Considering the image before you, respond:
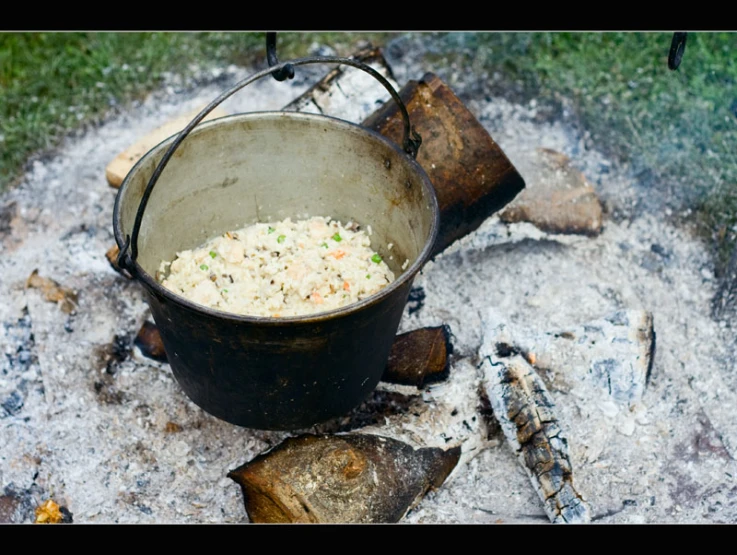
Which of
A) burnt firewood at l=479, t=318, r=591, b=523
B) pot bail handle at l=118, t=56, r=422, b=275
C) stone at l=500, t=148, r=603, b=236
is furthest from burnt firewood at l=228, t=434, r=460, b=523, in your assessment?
stone at l=500, t=148, r=603, b=236

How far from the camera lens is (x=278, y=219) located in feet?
12.6

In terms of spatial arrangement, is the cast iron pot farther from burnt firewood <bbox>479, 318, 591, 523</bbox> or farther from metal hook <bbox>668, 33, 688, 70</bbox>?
metal hook <bbox>668, 33, 688, 70</bbox>

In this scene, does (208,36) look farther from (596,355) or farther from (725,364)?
(725,364)

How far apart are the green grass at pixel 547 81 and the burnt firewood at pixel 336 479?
92.8 inches

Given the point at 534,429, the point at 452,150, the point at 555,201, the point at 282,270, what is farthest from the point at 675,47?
the point at 282,270

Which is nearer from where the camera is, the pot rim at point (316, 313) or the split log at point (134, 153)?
the pot rim at point (316, 313)

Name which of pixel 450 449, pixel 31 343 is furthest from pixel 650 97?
pixel 31 343

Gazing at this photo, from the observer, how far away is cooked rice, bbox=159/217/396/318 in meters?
3.26

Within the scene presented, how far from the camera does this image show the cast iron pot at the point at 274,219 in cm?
265

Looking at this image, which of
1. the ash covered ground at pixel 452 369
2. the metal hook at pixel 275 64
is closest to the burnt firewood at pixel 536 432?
the ash covered ground at pixel 452 369

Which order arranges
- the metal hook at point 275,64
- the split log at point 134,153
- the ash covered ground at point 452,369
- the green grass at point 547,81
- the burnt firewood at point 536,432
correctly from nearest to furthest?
the metal hook at point 275,64 → the burnt firewood at point 536,432 → the ash covered ground at point 452,369 → the split log at point 134,153 → the green grass at point 547,81

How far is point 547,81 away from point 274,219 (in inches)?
97.7

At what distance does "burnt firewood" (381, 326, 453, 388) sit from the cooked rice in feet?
1.03

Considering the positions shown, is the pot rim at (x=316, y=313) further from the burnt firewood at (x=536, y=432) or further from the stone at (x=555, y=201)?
the stone at (x=555, y=201)
